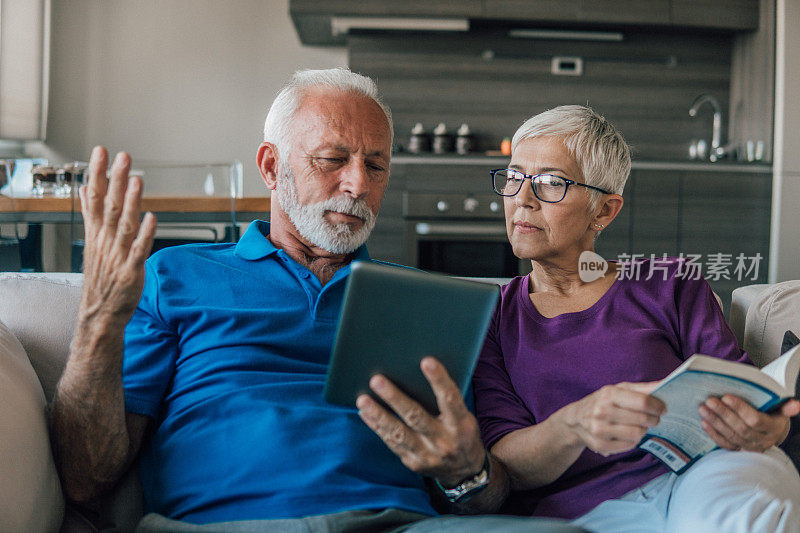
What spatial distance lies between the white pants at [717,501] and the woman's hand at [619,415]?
0.14m

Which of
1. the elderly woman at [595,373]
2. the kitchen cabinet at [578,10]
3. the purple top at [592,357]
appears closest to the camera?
the elderly woman at [595,373]

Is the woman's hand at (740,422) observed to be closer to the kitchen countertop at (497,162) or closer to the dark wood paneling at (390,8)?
the kitchen countertop at (497,162)

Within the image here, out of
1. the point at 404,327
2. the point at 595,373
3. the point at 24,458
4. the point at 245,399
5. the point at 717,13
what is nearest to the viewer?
the point at 404,327

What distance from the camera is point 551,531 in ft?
3.19

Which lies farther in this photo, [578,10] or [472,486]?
[578,10]

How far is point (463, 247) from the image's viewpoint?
14.4ft

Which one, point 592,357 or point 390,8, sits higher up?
point 390,8

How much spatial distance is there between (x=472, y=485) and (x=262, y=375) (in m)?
0.40

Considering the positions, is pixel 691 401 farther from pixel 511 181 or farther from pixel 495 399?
pixel 511 181

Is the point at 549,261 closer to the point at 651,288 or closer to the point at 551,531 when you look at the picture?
the point at 651,288

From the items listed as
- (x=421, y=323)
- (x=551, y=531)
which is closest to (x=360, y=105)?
(x=421, y=323)

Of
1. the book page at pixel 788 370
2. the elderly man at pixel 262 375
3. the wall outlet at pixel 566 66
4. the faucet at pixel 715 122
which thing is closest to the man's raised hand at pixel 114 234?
the elderly man at pixel 262 375

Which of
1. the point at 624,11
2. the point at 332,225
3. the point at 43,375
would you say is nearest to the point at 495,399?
the point at 332,225

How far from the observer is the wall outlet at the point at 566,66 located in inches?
190
